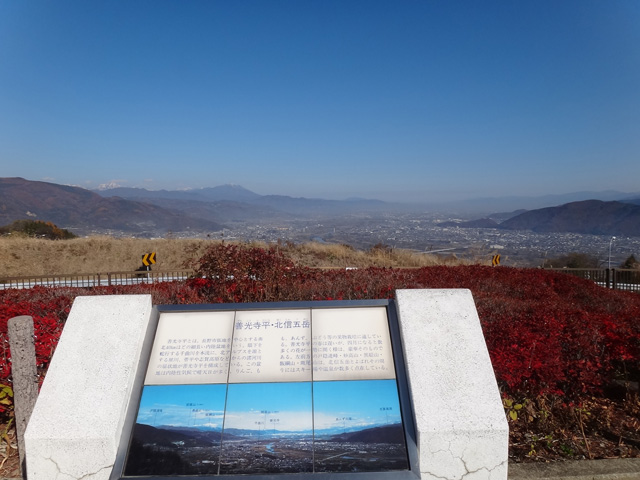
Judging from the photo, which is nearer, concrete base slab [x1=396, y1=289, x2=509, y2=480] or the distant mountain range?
concrete base slab [x1=396, y1=289, x2=509, y2=480]

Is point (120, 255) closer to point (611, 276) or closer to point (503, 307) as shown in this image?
point (611, 276)

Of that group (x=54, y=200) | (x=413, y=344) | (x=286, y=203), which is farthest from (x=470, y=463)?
(x=286, y=203)

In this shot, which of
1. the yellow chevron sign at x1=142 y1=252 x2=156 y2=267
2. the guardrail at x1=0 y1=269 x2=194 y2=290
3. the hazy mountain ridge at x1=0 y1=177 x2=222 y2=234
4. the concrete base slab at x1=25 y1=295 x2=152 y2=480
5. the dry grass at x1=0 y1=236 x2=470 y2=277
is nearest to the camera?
the concrete base slab at x1=25 y1=295 x2=152 y2=480

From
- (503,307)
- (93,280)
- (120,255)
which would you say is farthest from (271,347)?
(120,255)

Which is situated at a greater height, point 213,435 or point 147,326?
point 147,326

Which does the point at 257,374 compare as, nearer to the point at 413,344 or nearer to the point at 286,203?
the point at 413,344

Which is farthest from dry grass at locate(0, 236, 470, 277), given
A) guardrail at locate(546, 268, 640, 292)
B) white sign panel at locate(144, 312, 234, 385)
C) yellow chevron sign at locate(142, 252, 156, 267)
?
white sign panel at locate(144, 312, 234, 385)

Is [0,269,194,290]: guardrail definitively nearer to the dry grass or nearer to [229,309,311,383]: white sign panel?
the dry grass
